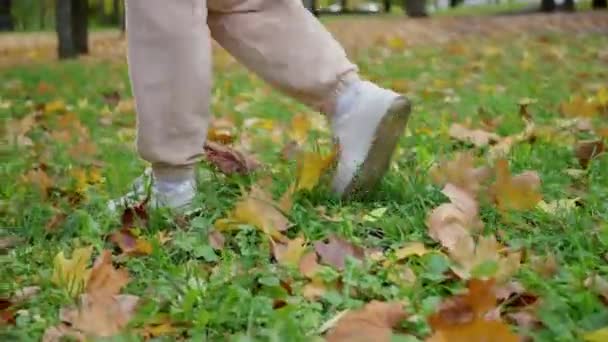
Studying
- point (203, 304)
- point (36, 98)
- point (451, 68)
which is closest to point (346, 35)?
point (451, 68)

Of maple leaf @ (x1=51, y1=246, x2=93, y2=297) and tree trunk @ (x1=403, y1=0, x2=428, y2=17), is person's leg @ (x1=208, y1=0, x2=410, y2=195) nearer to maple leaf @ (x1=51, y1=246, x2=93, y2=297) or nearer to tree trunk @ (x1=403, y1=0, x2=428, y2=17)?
maple leaf @ (x1=51, y1=246, x2=93, y2=297)

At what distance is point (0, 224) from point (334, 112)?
85 cm

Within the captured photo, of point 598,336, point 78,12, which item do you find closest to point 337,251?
point 598,336

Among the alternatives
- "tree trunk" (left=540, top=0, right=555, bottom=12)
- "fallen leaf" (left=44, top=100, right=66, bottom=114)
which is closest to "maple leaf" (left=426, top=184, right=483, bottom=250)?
"fallen leaf" (left=44, top=100, right=66, bottom=114)

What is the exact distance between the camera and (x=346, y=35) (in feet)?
40.2

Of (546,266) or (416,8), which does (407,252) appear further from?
(416,8)

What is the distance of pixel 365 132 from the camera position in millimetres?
2166

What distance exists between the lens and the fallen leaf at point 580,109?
3494 millimetres

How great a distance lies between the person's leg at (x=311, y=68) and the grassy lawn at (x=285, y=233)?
114mm

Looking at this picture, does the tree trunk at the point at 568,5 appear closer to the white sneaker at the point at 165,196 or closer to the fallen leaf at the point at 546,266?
the white sneaker at the point at 165,196

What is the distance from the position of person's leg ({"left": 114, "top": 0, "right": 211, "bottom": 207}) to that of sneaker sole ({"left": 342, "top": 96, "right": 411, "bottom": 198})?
15.2 inches

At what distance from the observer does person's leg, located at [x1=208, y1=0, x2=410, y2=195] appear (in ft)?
7.16

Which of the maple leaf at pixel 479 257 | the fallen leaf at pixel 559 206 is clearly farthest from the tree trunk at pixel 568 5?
the maple leaf at pixel 479 257

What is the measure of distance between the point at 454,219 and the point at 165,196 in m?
0.69
